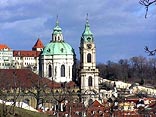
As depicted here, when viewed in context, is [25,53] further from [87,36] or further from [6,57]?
[87,36]

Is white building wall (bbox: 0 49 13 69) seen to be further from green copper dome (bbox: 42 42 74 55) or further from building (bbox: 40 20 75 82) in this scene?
building (bbox: 40 20 75 82)

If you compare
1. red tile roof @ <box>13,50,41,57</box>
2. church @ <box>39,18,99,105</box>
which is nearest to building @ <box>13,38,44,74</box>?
red tile roof @ <box>13,50,41,57</box>

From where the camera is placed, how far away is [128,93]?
111 meters

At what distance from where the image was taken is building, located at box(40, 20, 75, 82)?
4294 inches

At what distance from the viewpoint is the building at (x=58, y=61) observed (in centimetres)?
10906

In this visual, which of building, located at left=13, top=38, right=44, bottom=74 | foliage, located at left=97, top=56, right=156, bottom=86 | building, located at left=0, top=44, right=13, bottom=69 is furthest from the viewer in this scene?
building, located at left=13, top=38, right=44, bottom=74

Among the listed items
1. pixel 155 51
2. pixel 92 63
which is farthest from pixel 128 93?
pixel 155 51

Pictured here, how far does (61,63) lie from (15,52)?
2941 inches

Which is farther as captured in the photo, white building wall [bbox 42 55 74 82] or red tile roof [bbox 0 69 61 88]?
white building wall [bbox 42 55 74 82]

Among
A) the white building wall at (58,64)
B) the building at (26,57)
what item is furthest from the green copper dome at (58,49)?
the building at (26,57)

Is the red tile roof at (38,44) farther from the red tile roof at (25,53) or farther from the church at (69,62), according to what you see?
the church at (69,62)

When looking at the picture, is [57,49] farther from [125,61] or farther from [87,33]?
[125,61]

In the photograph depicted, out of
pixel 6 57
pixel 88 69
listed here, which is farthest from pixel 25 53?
pixel 88 69

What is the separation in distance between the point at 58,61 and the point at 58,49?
2.44 meters
